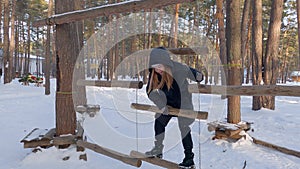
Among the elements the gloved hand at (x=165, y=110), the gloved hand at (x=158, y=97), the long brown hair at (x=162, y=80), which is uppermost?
the long brown hair at (x=162, y=80)

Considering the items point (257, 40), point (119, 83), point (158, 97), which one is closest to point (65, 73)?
point (119, 83)

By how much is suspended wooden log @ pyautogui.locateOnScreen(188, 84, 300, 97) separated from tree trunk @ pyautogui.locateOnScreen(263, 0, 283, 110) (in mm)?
7330

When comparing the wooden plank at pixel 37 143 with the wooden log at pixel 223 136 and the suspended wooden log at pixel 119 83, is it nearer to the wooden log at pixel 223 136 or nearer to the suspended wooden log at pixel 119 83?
the suspended wooden log at pixel 119 83

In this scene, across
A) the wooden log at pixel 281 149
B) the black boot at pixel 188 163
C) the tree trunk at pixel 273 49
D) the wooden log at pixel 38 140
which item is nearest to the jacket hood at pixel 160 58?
the black boot at pixel 188 163

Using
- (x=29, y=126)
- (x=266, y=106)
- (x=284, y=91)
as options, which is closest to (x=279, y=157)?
(x=284, y=91)

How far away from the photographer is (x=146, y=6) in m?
3.27

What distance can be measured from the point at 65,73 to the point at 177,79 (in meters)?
2.61

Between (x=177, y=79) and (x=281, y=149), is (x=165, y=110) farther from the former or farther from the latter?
(x=281, y=149)

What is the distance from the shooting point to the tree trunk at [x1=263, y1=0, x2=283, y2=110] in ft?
30.7

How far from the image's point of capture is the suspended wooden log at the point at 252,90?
2.41 metres

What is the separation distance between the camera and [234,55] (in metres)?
6.25

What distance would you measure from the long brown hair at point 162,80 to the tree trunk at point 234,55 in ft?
10.9

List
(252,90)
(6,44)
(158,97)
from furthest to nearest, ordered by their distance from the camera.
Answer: (6,44)
(158,97)
(252,90)

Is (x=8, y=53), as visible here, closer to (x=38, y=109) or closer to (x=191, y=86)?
(x=38, y=109)
